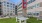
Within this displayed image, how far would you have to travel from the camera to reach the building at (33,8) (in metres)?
2.24

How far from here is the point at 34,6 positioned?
227 centimetres

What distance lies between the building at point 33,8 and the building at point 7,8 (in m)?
0.14

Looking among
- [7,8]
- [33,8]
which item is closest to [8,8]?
[7,8]

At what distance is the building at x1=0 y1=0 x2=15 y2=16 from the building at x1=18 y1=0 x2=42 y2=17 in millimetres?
135

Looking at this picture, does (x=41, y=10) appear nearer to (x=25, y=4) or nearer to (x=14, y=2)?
(x=25, y=4)

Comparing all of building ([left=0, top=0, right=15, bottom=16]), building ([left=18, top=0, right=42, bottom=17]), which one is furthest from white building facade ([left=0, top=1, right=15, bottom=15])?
building ([left=18, top=0, right=42, bottom=17])

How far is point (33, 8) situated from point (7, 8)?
1.65ft

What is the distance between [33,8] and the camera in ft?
7.45

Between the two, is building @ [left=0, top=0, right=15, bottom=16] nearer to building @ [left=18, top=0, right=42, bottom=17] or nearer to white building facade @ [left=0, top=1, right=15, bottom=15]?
white building facade @ [left=0, top=1, right=15, bottom=15]

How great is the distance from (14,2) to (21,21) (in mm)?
390

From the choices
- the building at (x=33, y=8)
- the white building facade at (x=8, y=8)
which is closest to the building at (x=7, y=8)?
the white building facade at (x=8, y=8)

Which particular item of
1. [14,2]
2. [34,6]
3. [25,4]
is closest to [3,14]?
[14,2]

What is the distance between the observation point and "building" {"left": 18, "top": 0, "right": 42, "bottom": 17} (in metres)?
2.24

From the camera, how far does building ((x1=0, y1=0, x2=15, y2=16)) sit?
2.24 m
